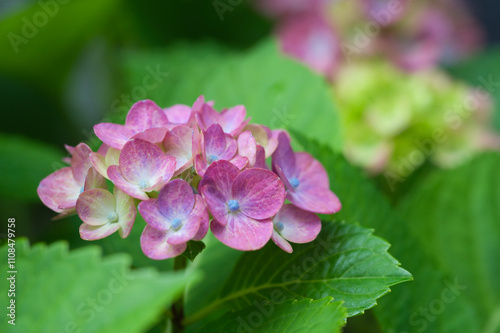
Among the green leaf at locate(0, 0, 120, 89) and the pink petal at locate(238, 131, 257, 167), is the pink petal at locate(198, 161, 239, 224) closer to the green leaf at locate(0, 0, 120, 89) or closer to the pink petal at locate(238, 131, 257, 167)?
the pink petal at locate(238, 131, 257, 167)

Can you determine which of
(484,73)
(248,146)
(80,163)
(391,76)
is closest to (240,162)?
(248,146)

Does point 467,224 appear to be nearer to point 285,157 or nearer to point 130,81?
point 285,157

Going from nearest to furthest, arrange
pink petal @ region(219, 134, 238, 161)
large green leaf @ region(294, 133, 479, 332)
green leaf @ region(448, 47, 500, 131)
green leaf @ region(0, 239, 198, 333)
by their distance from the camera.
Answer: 1. green leaf @ region(0, 239, 198, 333)
2. pink petal @ region(219, 134, 238, 161)
3. large green leaf @ region(294, 133, 479, 332)
4. green leaf @ region(448, 47, 500, 131)

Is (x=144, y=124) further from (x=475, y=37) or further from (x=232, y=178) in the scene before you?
(x=475, y=37)

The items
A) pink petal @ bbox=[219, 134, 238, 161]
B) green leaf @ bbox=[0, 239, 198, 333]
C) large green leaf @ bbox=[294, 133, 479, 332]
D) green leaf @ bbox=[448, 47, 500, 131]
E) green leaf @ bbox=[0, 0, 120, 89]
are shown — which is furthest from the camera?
green leaf @ bbox=[448, 47, 500, 131]

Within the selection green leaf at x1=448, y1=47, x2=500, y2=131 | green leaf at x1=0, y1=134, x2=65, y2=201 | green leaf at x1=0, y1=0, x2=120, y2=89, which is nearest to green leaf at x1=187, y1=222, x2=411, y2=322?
green leaf at x1=0, y1=134, x2=65, y2=201

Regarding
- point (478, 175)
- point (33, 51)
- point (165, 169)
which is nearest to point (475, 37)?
point (478, 175)

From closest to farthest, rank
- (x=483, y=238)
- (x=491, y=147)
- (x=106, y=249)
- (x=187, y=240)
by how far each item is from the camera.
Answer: (x=187, y=240) → (x=106, y=249) → (x=483, y=238) → (x=491, y=147)
